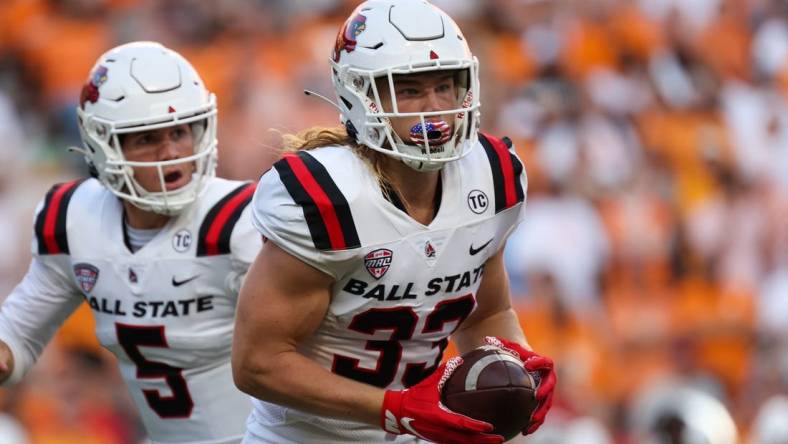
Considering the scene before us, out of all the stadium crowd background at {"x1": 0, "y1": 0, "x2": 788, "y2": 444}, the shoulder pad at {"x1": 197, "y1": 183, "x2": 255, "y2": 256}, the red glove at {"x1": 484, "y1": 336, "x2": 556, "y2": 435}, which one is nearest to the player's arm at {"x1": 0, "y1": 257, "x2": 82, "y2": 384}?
the shoulder pad at {"x1": 197, "y1": 183, "x2": 255, "y2": 256}

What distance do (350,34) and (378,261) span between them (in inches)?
20.4

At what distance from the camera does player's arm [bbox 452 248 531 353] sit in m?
3.12

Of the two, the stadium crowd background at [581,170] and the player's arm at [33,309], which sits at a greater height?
the player's arm at [33,309]

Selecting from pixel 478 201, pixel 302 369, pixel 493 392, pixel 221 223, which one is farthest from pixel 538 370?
pixel 221 223

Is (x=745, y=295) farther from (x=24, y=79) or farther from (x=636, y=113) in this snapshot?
(x=24, y=79)

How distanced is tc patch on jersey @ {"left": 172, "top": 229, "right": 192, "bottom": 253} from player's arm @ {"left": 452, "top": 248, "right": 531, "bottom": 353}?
0.76 metres

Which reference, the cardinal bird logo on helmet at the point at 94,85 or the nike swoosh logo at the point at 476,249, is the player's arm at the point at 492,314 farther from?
the cardinal bird logo on helmet at the point at 94,85

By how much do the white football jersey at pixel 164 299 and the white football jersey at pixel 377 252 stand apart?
430 mm

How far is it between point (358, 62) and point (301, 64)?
144 inches

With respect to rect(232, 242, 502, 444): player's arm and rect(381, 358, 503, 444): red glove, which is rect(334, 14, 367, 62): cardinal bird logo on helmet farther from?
rect(381, 358, 503, 444): red glove

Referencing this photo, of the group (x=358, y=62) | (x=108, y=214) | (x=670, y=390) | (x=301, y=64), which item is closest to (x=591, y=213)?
(x=670, y=390)

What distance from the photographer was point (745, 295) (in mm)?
7074

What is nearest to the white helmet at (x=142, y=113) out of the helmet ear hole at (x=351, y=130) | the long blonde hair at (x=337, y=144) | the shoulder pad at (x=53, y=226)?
the shoulder pad at (x=53, y=226)

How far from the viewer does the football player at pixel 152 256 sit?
11.3 feet
